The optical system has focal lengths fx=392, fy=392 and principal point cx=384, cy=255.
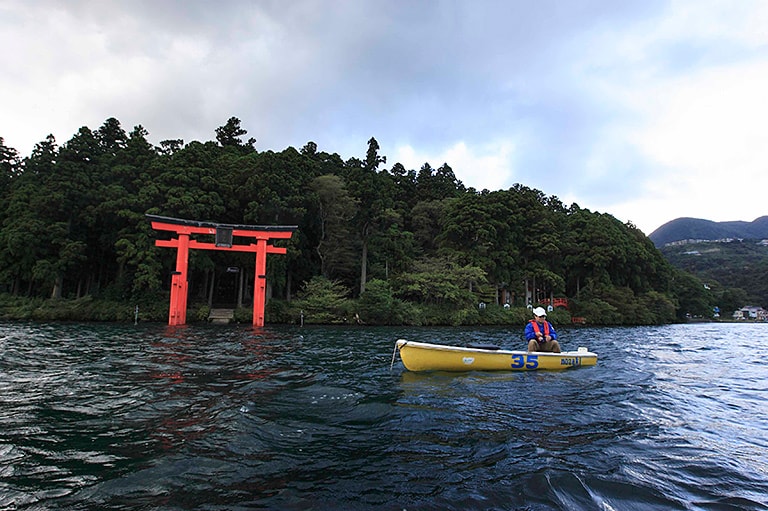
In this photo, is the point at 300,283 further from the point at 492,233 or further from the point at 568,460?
the point at 568,460

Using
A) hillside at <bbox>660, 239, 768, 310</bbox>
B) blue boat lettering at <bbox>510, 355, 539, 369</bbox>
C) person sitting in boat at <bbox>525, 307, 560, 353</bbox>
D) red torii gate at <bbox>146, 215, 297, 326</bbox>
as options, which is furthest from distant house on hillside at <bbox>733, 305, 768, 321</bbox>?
blue boat lettering at <bbox>510, 355, 539, 369</bbox>

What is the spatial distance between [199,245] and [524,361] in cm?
1989

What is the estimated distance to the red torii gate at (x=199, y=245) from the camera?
848 inches

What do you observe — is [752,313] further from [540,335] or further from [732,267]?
[540,335]

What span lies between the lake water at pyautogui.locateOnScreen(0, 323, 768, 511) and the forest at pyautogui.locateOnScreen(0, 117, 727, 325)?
18123mm

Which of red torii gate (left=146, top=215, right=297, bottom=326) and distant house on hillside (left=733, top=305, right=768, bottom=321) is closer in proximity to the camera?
red torii gate (left=146, top=215, right=297, bottom=326)

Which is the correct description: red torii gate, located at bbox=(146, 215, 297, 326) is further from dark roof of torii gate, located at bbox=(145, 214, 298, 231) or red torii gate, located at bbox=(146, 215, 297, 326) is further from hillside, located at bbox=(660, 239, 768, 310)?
hillside, located at bbox=(660, 239, 768, 310)

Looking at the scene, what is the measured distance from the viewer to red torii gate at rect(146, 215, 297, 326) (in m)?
21.5

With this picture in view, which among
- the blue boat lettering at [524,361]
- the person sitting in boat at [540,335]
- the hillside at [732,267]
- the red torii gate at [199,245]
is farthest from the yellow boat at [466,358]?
the hillside at [732,267]

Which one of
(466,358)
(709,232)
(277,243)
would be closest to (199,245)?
(277,243)

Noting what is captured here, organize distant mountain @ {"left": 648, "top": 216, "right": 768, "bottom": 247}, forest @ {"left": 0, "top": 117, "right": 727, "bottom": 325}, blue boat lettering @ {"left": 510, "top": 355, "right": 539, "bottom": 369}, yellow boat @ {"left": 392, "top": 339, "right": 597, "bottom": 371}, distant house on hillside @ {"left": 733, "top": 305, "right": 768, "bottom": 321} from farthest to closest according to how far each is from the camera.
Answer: distant mountain @ {"left": 648, "top": 216, "right": 768, "bottom": 247} < distant house on hillside @ {"left": 733, "top": 305, "right": 768, "bottom": 321} < forest @ {"left": 0, "top": 117, "right": 727, "bottom": 325} < blue boat lettering @ {"left": 510, "top": 355, "right": 539, "bottom": 369} < yellow boat @ {"left": 392, "top": 339, "right": 597, "bottom": 371}

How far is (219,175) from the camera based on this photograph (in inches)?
1152

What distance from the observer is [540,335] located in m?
9.27

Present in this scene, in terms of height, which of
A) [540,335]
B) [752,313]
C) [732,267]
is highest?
[732,267]
